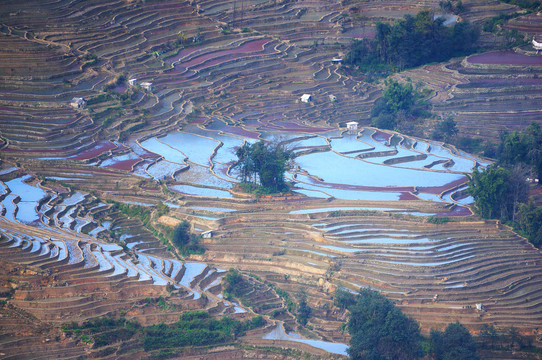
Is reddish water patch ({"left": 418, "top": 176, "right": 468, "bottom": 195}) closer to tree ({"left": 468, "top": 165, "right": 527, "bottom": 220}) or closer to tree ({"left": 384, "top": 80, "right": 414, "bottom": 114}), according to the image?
tree ({"left": 468, "top": 165, "right": 527, "bottom": 220})

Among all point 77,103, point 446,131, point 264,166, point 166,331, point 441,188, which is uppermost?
point 77,103

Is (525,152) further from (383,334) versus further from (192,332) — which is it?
(192,332)

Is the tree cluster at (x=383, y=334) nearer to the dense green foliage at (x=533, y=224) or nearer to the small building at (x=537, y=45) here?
the dense green foliage at (x=533, y=224)

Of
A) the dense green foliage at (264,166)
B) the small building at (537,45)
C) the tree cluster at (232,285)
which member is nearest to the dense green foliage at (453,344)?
the tree cluster at (232,285)

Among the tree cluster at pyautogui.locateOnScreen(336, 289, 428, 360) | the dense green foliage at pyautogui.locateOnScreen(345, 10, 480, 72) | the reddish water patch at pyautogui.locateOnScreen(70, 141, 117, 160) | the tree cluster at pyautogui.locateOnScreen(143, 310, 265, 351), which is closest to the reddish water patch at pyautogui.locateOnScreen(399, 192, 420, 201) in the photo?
the tree cluster at pyautogui.locateOnScreen(336, 289, 428, 360)

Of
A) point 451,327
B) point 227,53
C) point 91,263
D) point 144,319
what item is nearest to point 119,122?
point 227,53

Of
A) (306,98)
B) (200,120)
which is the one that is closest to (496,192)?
(306,98)
